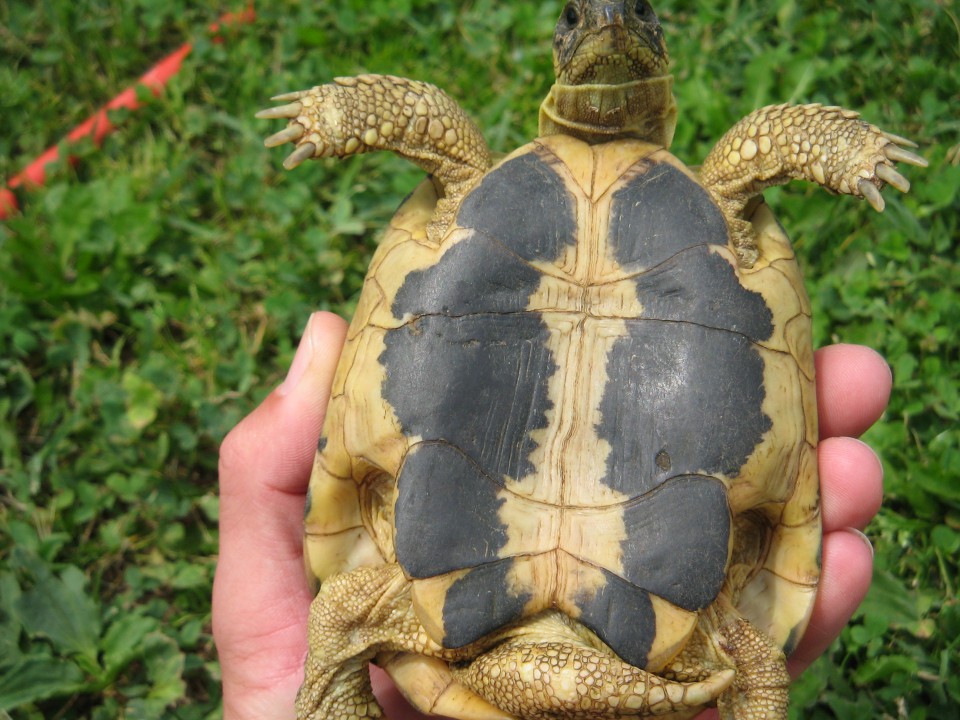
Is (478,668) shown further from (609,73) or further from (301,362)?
(609,73)

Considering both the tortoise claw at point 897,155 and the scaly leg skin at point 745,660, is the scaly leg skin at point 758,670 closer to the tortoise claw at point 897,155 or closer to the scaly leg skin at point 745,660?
the scaly leg skin at point 745,660

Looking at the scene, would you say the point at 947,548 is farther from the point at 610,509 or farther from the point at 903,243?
the point at 610,509

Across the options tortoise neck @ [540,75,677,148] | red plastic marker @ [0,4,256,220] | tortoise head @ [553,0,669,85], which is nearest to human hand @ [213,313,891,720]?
tortoise neck @ [540,75,677,148]

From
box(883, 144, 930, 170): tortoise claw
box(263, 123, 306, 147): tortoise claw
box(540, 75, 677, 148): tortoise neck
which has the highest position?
box(540, 75, 677, 148): tortoise neck

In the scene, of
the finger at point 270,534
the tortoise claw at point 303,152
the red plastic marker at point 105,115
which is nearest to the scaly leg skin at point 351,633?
the finger at point 270,534

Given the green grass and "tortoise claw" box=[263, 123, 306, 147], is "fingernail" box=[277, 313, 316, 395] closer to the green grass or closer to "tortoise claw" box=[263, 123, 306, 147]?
"tortoise claw" box=[263, 123, 306, 147]

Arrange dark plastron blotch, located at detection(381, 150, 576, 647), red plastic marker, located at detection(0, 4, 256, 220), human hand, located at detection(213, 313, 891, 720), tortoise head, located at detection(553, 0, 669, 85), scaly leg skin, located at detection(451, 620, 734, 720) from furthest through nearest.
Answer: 1. red plastic marker, located at detection(0, 4, 256, 220)
2. human hand, located at detection(213, 313, 891, 720)
3. tortoise head, located at detection(553, 0, 669, 85)
4. dark plastron blotch, located at detection(381, 150, 576, 647)
5. scaly leg skin, located at detection(451, 620, 734, 720)

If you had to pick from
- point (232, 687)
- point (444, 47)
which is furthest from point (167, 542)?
point (444, 47)

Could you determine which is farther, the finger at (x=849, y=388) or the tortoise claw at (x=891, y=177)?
the finger at (x=849, y=388)

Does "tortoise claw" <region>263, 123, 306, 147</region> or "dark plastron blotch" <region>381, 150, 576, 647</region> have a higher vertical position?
"tortoise claw" <region>263, 123, 306, 147</region>
